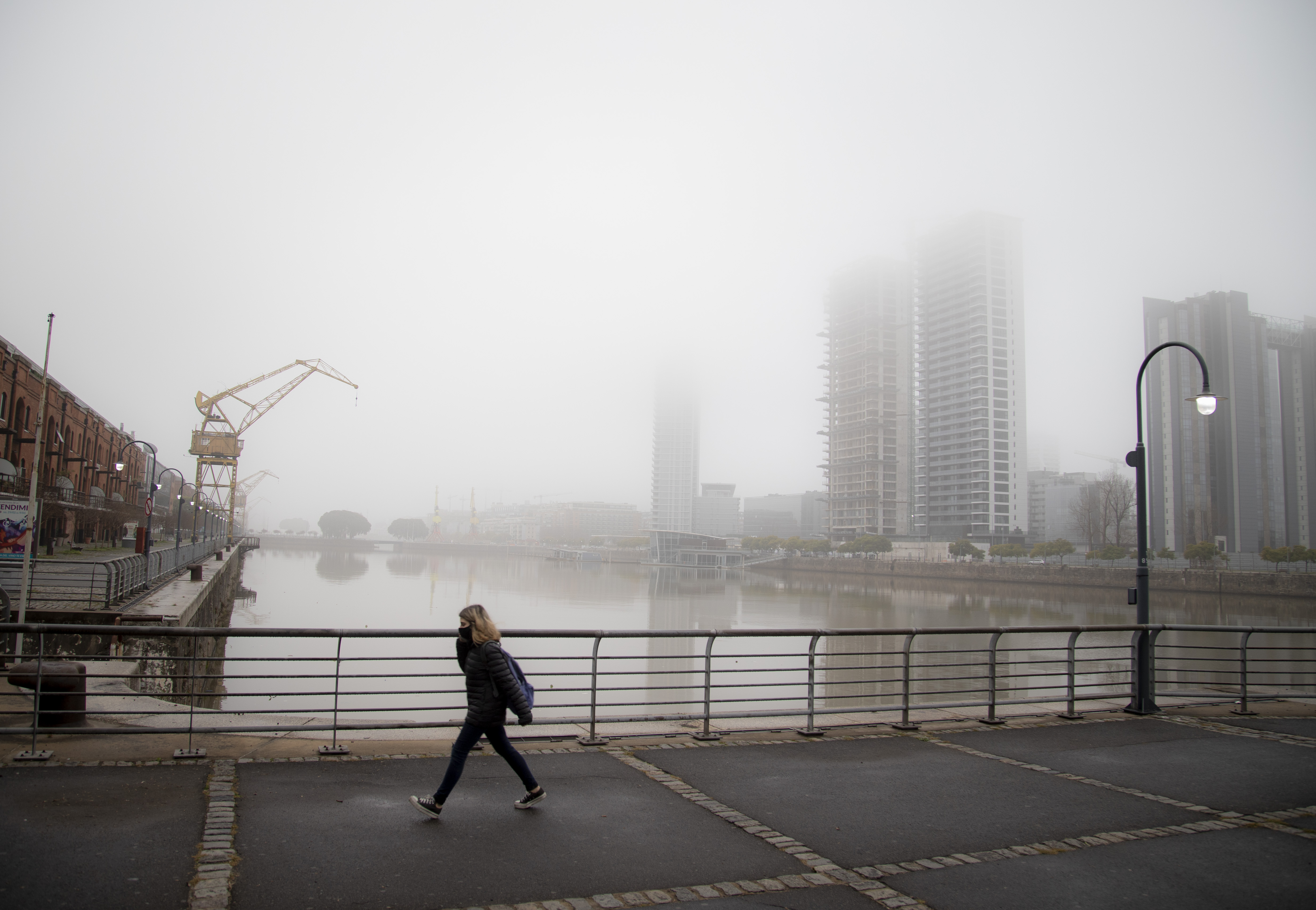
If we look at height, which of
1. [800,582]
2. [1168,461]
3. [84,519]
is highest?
[1168,461]

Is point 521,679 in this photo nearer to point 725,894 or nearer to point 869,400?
point 725,894

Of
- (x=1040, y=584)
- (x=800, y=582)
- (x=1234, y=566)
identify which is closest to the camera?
(x=1234, y=566)

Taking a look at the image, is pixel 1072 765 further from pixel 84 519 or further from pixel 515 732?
pixel 84 519

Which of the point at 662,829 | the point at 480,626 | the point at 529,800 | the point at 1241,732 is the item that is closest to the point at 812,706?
the point at 662,829

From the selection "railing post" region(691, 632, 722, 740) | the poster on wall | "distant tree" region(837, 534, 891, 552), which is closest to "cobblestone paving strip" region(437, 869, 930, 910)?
"railing post" region(691, 632, 722, 740)

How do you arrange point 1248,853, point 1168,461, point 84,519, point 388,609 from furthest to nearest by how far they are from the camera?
1. point 1168,461
2. point 84,519
3. point 388,609
4. point 1248,853

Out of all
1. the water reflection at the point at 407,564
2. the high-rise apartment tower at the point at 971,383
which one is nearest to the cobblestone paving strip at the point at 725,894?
the water reflection at the point at 407,564

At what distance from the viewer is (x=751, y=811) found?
20.3 feet

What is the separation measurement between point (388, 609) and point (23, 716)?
1474 inches

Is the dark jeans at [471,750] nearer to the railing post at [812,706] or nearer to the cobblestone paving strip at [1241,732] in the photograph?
the railing post at [812,706]

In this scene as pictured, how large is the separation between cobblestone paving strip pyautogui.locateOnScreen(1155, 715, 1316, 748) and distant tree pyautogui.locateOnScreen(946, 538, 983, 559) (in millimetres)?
92395

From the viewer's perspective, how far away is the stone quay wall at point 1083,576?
57719mm

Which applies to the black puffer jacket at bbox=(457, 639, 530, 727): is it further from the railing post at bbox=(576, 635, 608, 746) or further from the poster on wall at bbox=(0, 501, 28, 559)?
the poster on wall at bbox=(0, 501, 28, 559)

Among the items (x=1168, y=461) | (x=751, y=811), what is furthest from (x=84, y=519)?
(x=1168, y=461)
